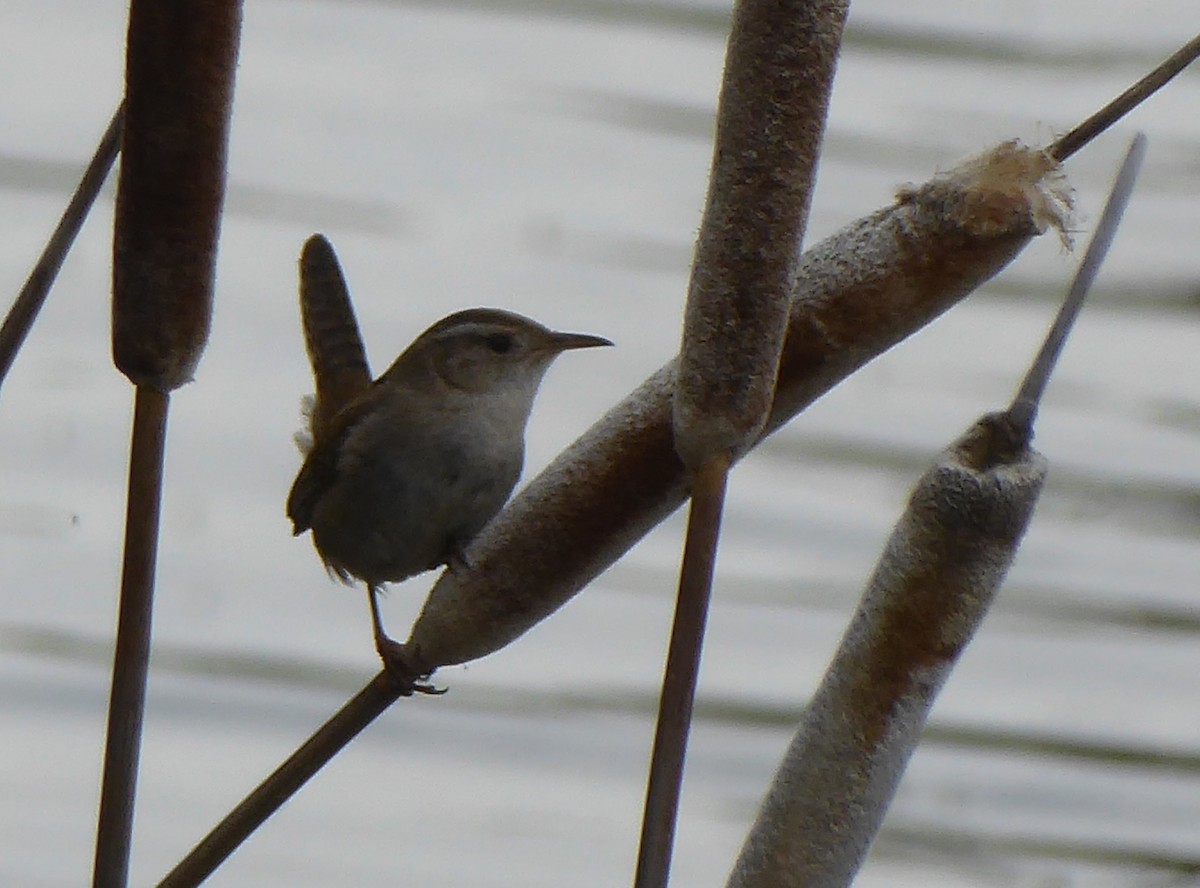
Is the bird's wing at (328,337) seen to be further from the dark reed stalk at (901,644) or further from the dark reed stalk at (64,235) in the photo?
the dark reed stalk at (901,644)

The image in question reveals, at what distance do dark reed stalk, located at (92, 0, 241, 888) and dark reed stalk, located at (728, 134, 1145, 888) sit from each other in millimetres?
296

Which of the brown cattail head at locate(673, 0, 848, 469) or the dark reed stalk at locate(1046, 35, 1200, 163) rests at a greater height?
the dark reed stalk at locate(1046, 35, 1200, 163)

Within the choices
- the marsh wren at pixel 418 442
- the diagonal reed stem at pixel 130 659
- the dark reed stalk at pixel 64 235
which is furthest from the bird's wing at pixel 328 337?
the diagonal reed stem at pixel 130 659

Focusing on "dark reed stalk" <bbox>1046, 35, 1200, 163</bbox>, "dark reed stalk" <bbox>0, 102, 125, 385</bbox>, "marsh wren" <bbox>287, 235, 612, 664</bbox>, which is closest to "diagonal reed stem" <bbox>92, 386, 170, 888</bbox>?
"dark reed stalk" <bbox>0, 102, 125, 385</bbox>

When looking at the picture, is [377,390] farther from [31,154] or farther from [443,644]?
[31,154]

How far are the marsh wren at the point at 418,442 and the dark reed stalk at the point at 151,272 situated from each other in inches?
32.8

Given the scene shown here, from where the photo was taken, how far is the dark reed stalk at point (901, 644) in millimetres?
893

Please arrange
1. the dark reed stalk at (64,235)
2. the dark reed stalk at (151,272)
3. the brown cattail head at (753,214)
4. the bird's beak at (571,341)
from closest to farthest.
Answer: the brown cattail head at (753,214) → the dark reed stalk at (151,272) → the dark reed stalk at (64,235) → the bird's beak at (571,341)

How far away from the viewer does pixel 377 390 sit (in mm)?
1936

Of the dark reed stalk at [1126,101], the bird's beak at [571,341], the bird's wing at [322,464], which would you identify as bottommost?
the dark reed stalk at [1126,101]

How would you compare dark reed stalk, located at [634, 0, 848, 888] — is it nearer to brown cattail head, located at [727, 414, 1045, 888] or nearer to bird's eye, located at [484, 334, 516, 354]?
brown cattail head, located at [727, 414, 1045, 888]

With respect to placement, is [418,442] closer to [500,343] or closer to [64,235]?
[500,343]

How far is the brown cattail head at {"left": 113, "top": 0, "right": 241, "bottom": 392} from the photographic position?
0.86m

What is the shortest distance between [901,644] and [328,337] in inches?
46.7
